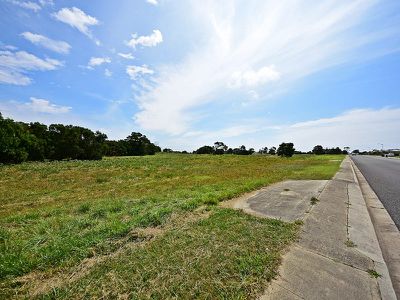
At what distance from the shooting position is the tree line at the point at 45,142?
44072 millimetres

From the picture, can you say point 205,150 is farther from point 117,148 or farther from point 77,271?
point 77,271

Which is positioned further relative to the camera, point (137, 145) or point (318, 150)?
point (318, 150)

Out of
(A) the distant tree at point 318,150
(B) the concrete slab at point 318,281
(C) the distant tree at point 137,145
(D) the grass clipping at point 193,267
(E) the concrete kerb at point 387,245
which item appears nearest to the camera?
(D) the grass clipping at point 193,267

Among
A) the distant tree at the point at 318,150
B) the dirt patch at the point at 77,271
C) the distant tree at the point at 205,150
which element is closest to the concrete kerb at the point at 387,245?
the dirt patch at the point at 77,271

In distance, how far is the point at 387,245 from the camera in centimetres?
567

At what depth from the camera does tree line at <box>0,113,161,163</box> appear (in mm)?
44072

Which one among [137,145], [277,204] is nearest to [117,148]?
[137,145]

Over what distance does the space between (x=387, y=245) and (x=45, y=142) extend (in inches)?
2572

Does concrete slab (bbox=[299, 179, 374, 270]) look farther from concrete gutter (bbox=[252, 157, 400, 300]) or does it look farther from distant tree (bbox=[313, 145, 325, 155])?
distant tree (bbox=[313, 145, 325, 155])

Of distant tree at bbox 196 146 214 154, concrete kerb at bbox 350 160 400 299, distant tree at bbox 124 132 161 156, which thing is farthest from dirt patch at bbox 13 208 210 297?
distant tree at bbox 196 146 214 154

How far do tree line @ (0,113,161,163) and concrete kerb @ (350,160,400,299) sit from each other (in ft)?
170

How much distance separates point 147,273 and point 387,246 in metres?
5.43

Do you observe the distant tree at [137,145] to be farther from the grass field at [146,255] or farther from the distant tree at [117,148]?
the grass field at [146,255]

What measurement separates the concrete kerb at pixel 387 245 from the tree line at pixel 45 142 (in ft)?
170
